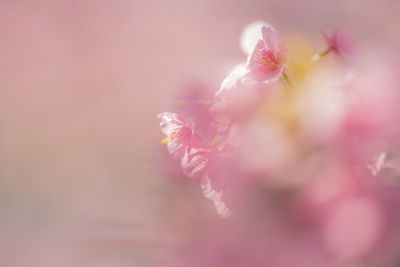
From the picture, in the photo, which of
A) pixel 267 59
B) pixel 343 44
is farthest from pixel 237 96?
pixel 343 44

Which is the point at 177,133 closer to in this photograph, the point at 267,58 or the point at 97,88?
the point at 267,58

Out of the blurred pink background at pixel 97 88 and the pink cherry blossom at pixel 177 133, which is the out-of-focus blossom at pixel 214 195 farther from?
the blurred pink background at pixel 97 88

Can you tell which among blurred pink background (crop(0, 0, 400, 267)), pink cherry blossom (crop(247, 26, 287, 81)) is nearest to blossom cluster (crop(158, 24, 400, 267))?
pink cherry blossom (crop(247, 26, 287, 81))

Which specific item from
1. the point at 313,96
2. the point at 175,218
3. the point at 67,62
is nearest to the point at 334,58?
the point at 313,96

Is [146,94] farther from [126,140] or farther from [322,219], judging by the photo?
[322,219]

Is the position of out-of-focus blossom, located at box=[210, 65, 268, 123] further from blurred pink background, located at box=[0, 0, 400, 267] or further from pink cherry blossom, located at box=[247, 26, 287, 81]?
blurred pink background, located at box=[0, 0, 400, 267]

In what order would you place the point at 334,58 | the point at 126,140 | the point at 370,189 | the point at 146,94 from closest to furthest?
the point at 370,189 < the point at 334,58 < the point at 126,140 < the point at 146,94
